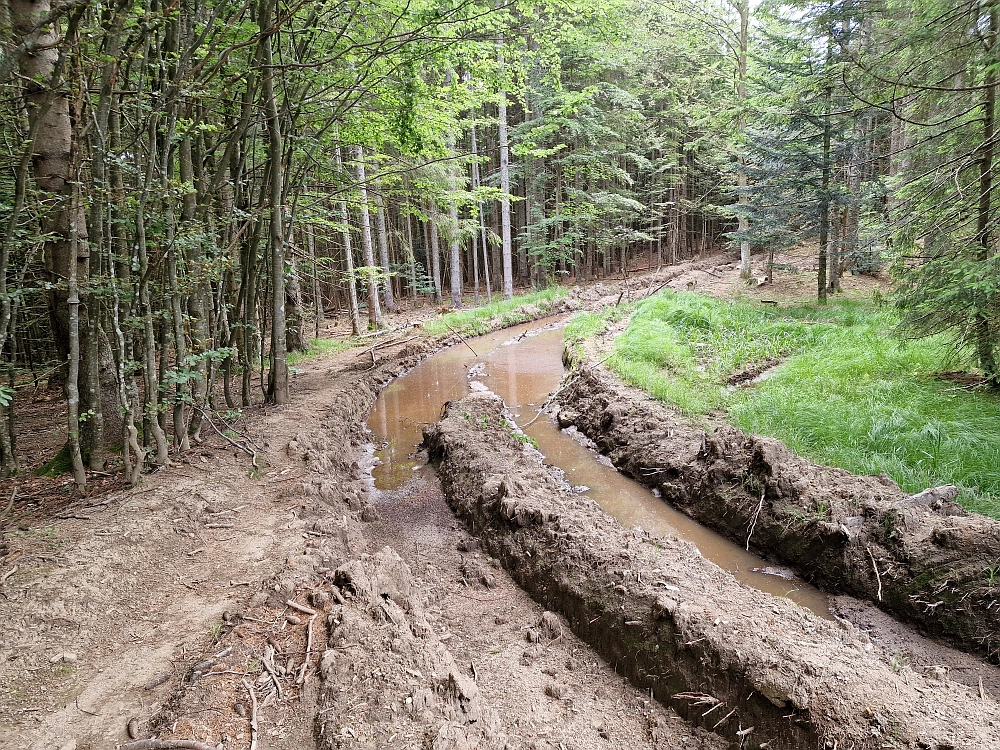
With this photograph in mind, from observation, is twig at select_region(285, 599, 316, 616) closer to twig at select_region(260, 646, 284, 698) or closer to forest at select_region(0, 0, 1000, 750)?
forest at select_region(0, 0, 1000, 750)

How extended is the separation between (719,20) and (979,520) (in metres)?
22.5

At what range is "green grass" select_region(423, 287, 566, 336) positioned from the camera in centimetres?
1692

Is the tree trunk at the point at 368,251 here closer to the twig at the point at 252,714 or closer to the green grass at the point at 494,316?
the green grass at the point at 494,316

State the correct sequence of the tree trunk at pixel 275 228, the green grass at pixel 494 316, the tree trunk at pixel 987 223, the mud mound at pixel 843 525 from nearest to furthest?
the mud mound at pixel 843 525 < the tree trunk at pixel 987 223 < the tree trunk at pixel 275 228 < the green grass at pixel 494 316

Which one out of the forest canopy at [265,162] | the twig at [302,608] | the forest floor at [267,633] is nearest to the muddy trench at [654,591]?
the forest floor at [267,633]

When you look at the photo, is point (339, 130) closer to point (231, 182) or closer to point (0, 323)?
point (231, 182)

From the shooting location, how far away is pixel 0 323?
11.6 feet

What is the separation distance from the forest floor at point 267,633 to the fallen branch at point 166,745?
71mm

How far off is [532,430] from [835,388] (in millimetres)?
4836

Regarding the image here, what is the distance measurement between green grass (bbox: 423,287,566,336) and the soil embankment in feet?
38.1

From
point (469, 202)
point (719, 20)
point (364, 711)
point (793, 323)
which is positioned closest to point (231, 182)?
point (364, 711)

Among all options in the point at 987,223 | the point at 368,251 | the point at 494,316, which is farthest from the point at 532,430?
the point at 494,316

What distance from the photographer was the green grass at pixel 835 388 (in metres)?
5.63

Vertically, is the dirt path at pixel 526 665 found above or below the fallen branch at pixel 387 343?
below
